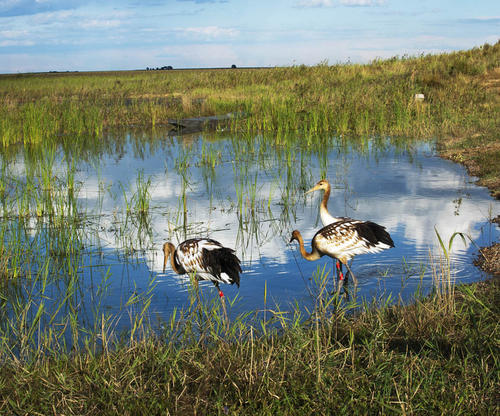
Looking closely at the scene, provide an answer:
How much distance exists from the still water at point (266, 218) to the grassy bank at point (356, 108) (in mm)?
1332

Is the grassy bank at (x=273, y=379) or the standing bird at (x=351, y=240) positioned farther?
the standing bird at (x=351, y=240)

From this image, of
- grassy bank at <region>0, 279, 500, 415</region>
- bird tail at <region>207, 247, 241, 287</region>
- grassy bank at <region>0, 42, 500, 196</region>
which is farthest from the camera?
grassy bank at <region>0, 42, 500, 196</region>

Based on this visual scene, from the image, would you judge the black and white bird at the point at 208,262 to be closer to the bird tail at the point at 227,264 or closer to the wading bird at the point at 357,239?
the bird tail at the point at 227,264

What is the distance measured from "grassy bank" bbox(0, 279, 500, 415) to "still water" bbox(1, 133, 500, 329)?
2.69 feet

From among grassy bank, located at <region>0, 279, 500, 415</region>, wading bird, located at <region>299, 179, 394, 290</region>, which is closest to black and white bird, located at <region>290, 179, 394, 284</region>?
wading bird, located at <region>299, 179, 394, 290</region>

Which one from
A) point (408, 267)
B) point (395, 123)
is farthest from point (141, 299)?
point (395, 123)

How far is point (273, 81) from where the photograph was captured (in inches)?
1228

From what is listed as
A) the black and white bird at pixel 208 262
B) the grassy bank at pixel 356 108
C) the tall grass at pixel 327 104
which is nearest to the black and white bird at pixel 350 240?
the black and white bird at pixel 208 262

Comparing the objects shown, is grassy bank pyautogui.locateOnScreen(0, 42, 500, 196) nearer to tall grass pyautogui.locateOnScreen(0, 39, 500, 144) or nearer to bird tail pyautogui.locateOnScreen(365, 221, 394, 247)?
tall grass pyautogui.locateOnScreen(0, 39, 500, 144)

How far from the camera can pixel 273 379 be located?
11.6 ft

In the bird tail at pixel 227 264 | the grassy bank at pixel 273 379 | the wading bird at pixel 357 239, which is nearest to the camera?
the grassy bank at pixel 273 379

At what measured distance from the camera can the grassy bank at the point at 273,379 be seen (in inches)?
130

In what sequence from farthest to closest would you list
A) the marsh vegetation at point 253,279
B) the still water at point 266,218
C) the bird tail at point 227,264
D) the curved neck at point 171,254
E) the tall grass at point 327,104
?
the tall grass at point 327,104, the curved neck at point 171,254, the still water at point 266,218, the bird tail at point 227,264, the marsh vegetation at point 253,279

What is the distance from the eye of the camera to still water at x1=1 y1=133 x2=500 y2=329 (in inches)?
238
